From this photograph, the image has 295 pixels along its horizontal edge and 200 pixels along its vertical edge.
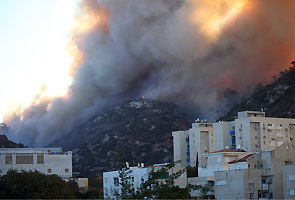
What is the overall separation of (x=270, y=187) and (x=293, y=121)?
122 feet

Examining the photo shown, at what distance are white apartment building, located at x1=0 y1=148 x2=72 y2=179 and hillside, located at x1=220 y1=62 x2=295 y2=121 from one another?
44998 millimetres

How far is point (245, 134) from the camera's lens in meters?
86.9

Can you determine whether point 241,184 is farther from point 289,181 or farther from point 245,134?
point 245,134

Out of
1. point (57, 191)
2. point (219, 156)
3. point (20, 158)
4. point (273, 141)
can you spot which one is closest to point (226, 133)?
point (273, 141)

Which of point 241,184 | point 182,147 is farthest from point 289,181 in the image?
point 182,147

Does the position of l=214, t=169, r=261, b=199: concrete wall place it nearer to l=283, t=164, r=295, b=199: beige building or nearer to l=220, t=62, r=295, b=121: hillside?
l=283, t=164, r=295, b=199: beige building

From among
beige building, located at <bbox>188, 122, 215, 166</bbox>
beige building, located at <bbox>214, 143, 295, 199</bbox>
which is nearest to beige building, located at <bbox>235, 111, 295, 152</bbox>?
beige building, located at <bbox>188, 122, 215, 166</bbox>

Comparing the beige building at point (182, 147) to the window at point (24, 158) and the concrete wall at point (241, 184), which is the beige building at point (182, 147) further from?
the concrete wall at point (241, 184)

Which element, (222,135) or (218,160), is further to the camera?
(222,135)

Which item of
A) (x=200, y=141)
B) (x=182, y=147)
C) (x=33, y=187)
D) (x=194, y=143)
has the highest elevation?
(x=200, y=141)

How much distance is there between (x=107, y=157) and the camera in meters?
117

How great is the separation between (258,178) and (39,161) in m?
25.0

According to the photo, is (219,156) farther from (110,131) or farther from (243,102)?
(110,131)

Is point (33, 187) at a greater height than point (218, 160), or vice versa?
point (218, 160)
